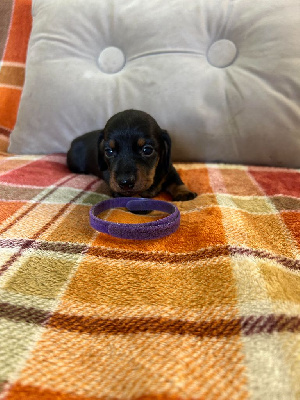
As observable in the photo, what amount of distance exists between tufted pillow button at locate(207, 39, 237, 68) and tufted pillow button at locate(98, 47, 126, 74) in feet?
1.66

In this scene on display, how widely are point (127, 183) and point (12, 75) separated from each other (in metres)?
1.41

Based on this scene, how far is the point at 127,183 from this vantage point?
1386 mm

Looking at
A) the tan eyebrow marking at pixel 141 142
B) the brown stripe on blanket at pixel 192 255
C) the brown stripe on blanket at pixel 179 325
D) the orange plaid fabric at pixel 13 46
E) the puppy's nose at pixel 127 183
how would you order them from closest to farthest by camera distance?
1. the brown stripe on blanket at pixel 179 325
2. the brown stripe on blanket at pixel 192 255
3. the puppy's nose at pixel 127 183
4. the tan eyebrow marking at pixel 141 142
5. the orange plaid fabric at pixel 13 46

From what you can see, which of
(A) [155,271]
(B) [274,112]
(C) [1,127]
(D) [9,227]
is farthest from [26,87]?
(A) [155,271]

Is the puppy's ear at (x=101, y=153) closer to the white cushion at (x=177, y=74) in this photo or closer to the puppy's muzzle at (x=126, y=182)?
Answer: the white cushion at (x=177, y=74)

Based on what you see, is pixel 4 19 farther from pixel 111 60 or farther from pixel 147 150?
pixel 147 150

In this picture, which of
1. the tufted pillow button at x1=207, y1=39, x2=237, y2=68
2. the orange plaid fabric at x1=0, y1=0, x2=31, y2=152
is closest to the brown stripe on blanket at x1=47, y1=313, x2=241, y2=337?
the tufted pillow button at x1=207, y1=39, x2=237, y2=68

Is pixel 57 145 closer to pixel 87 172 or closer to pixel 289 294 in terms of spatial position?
pixel 87 172

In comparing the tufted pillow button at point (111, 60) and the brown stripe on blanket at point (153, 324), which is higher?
the tufted pillow button at point (111, 60)

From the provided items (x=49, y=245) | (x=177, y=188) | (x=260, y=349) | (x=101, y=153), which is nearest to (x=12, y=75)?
(x=101, y=153)

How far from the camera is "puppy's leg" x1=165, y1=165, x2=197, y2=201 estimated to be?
1.40m

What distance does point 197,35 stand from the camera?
176cm

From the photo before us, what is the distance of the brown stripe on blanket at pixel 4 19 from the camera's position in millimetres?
2240

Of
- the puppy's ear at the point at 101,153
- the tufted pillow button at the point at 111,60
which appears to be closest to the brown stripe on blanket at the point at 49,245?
the puppy's ear at the point at 101,153
